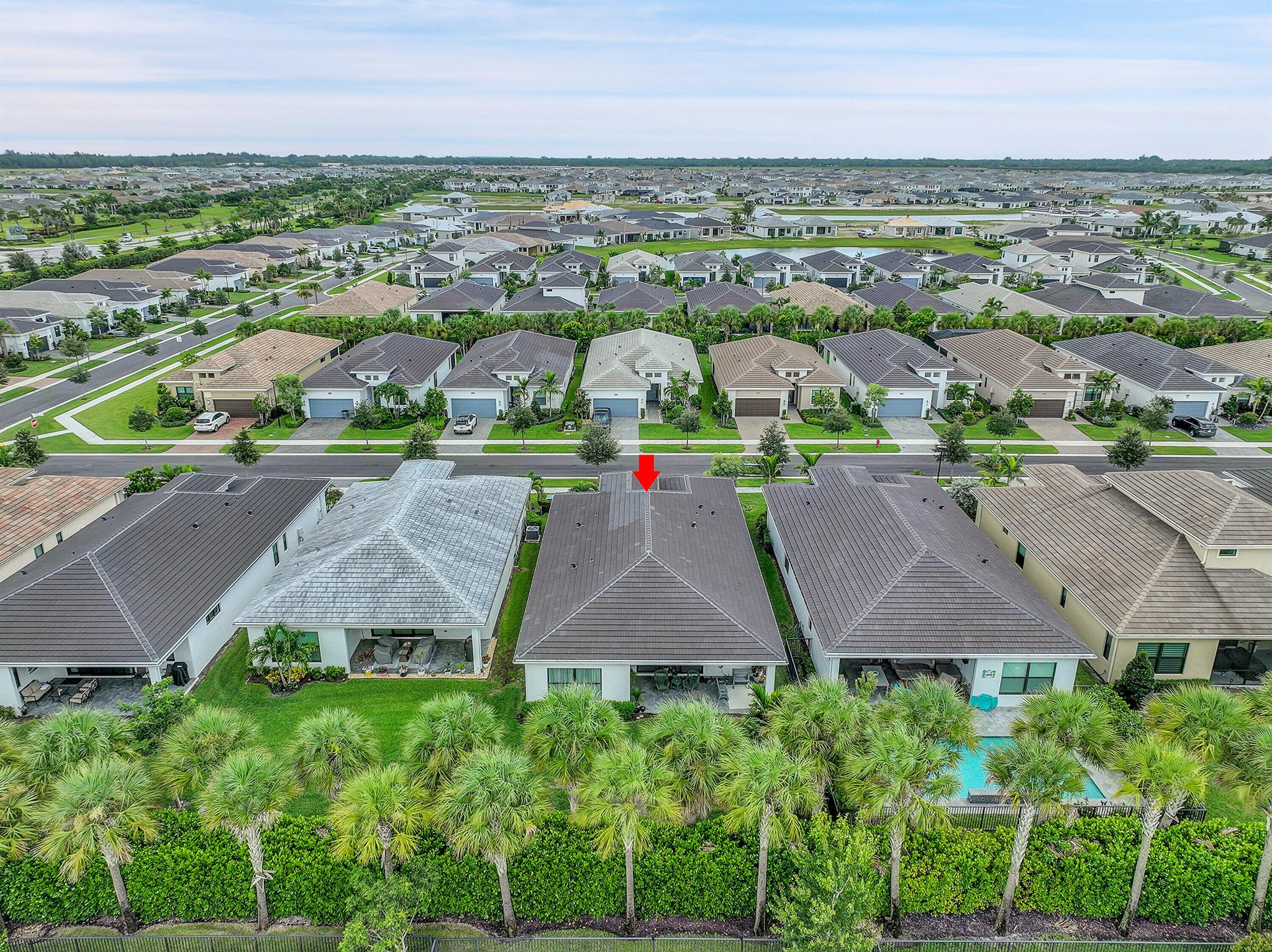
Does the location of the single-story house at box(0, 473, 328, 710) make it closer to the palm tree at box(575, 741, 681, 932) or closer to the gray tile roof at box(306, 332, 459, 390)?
the palm tree at box(575, 741, 681, 932)

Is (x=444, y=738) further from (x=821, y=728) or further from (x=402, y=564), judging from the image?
(x=402, y=564)

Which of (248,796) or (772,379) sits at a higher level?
(248,796)

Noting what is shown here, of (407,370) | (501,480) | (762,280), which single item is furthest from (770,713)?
(762,280)

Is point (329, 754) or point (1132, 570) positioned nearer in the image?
point (329, 754)

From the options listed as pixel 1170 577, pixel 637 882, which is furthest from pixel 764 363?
pixel 637 882

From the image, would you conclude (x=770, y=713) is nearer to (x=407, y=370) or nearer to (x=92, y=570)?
(x=92, y=570)

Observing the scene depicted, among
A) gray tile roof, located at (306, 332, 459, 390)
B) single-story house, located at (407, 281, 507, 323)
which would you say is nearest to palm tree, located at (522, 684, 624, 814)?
gray tile roof, located at (306, 332, 459, 390)

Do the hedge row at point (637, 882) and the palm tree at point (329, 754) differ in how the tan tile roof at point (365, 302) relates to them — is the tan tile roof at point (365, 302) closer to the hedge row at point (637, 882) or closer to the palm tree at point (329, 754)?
the hedge row at point (637, 882)

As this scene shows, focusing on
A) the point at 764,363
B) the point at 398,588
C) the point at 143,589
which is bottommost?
the point at 398,588
